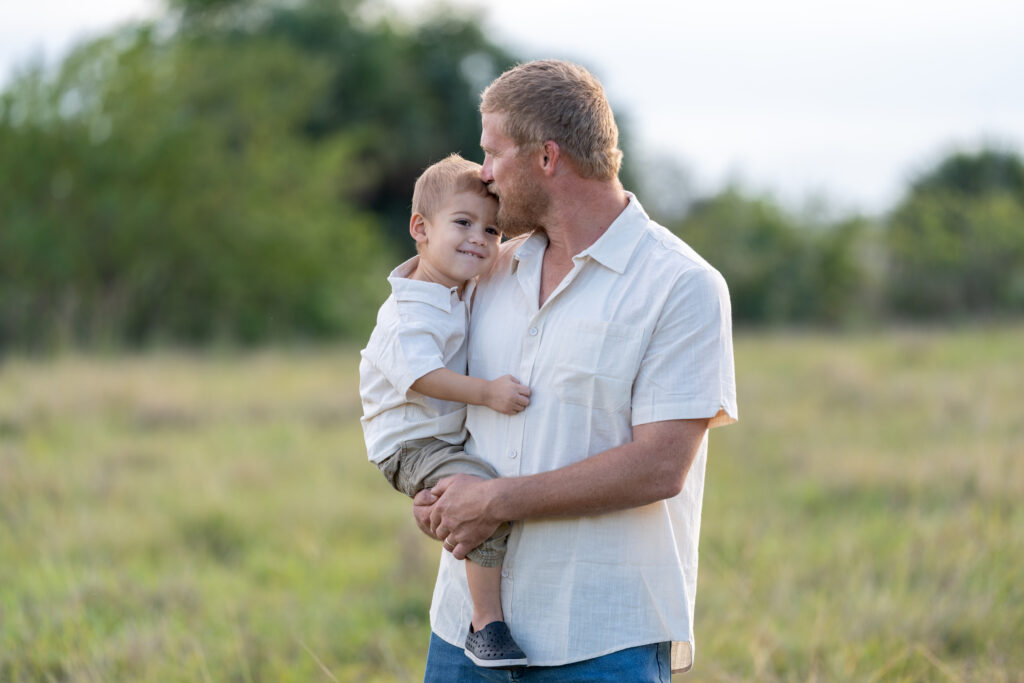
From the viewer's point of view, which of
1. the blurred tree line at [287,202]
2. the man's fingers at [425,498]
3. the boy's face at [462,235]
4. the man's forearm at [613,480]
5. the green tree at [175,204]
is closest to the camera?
the man's forearm at [613,480]

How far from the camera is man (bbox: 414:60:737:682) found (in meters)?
2.47

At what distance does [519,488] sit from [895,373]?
1103 cm

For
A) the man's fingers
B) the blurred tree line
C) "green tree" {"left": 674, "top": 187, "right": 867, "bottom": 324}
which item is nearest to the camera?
the man's fingers

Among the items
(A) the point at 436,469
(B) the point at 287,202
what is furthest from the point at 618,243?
(B) the point at 287,202

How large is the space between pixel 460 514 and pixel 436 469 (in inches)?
7.1

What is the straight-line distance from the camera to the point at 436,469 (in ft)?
8.84

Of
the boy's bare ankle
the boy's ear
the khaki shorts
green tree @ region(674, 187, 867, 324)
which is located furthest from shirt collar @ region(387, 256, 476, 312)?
green tree @ region(674, 187, 867, 324)

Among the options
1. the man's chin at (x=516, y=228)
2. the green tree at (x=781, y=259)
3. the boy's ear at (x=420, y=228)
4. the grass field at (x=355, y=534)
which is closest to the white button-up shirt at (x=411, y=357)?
the boy's ear at (x=420, y=228)

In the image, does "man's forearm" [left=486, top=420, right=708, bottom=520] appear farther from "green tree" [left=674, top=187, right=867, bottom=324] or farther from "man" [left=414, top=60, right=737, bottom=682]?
"green tree" [left=674, top=187, right=867, bottom=324]

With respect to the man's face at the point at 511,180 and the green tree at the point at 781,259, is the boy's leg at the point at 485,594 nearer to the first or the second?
the man's face at the point at 511,180

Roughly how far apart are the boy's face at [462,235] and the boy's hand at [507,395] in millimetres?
340

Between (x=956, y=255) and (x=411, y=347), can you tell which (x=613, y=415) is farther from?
(x=956, y=255)

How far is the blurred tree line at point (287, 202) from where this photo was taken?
1514cm

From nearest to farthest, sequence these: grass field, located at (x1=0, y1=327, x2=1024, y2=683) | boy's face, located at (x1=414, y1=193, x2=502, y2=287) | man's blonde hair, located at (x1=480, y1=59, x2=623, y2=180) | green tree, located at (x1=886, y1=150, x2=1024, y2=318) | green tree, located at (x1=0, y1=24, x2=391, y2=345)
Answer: man's blonde hair, located at (x1=480, y1=59, x2=623, y2=180) → boy's face, located at (x1=414, y1=193, x2=502, y2=287) → grass field, located at (x1=0, y1=327, x2=1024, y2=683) → green tree, located at (x1=0, y1=24, x2=391, y2=345) → green tree, located at (x1=886, y1=150, x2=1024, y2=318)
